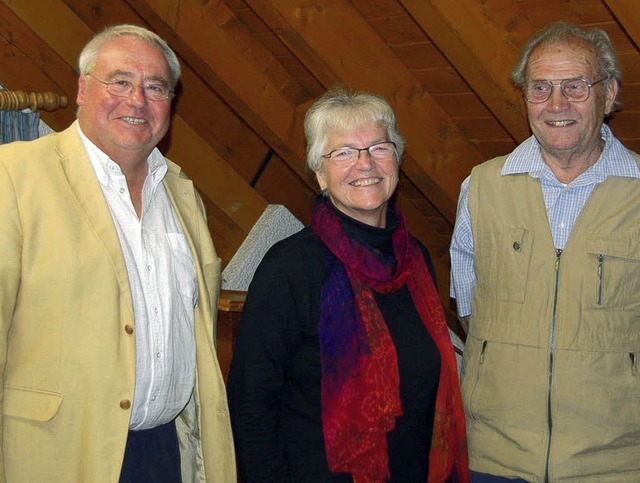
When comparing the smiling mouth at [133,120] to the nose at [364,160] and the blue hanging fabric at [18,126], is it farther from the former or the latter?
the blue hanging fabric at [18,126]

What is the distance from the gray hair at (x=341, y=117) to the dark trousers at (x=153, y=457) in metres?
0.74

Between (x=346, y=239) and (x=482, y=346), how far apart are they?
47cm

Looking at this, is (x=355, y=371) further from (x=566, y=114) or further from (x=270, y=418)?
(x=566, y=114)

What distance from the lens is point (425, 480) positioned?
6.89 feet

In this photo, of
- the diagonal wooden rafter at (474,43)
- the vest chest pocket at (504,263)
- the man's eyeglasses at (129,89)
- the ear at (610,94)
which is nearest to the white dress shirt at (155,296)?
the man's eyeglasses at (129,89)

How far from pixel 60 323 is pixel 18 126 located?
7.14 feet

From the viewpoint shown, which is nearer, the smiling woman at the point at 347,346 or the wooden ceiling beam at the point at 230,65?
the smiling woman at the point at 347,346

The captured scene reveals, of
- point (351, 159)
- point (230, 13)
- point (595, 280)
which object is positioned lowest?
point (595, 280)

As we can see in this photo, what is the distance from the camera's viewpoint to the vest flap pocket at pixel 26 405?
1.80 metres

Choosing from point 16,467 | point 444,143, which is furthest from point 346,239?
point 444,143

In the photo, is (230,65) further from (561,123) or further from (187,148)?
(561,123)

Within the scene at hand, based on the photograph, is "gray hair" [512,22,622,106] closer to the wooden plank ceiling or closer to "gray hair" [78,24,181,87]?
the wooden plank ceiling

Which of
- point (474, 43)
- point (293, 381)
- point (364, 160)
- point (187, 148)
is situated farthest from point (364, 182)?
point (187, 148)

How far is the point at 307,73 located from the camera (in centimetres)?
349
